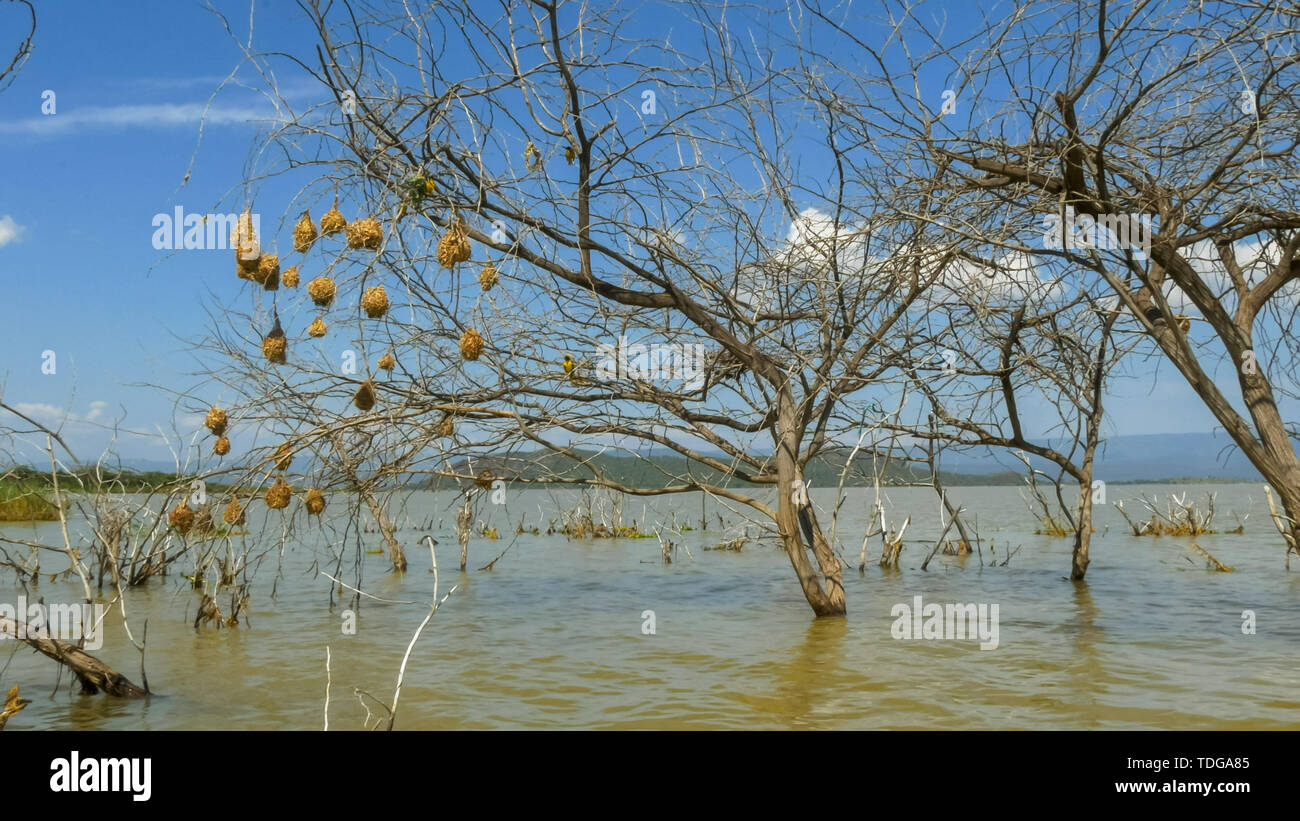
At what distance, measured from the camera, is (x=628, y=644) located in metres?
10.5

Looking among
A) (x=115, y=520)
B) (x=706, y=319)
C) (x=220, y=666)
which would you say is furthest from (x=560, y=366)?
(x=115, y=520)

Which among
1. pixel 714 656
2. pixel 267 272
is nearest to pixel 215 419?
pixel 267 272

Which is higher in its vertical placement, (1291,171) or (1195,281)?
(1291,171)

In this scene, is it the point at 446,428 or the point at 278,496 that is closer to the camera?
the point at 278,496

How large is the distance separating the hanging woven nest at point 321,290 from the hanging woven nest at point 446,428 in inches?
129

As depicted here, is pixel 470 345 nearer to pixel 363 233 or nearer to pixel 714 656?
pixel 363 233

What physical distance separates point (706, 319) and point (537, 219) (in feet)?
6.88

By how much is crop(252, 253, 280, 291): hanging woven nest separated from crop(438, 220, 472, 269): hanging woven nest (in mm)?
981

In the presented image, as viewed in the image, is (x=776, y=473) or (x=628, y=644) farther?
(x=776, y=473)

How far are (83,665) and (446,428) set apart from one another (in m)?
3.43

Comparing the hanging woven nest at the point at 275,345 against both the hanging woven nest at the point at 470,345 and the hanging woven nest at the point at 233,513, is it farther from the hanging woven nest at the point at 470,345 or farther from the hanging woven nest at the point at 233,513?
the hanging woven nest at the point at 233,513

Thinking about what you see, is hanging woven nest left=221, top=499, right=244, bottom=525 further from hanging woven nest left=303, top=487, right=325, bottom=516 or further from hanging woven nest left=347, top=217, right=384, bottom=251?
hanging woven nest left=347, top=217, right=384, bottom=251

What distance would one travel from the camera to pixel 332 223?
661 cm
